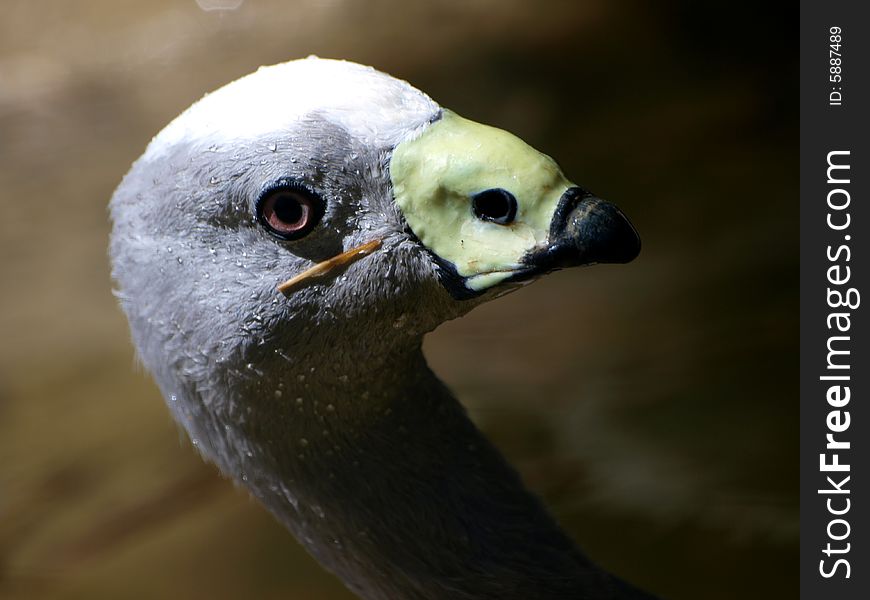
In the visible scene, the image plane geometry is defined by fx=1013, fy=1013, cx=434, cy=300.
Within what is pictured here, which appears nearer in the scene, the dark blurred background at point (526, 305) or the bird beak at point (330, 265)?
the bird beak at point (330, 265)

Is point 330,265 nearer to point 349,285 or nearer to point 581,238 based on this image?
point 349,285

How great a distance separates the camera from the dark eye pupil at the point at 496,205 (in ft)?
2.81

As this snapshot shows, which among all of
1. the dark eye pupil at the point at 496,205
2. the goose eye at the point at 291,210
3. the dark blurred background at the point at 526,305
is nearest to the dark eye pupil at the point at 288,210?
the goose eye at the point at 291,210

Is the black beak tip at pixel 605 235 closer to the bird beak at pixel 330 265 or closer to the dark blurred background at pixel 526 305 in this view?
the bird beak at pixel 330 265

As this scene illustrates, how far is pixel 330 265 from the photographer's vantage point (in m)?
0.91

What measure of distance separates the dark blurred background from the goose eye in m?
1.20

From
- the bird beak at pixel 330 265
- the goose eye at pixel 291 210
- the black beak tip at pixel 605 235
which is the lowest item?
the black beak tip at pixel 605 235

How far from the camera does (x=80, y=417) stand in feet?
7.03

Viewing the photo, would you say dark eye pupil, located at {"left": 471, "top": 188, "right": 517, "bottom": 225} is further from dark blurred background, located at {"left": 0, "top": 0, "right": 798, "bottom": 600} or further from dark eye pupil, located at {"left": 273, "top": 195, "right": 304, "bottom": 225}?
dark blurred background, located at {"left": 0, "top": 0, "right": 798, "bottom": 600}

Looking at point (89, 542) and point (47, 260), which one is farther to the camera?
point (47, 260)

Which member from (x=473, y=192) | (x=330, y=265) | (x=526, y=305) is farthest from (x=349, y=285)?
(x=526, y=305)
